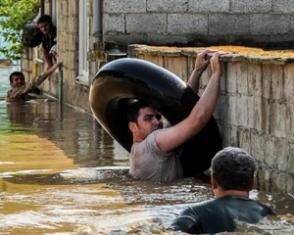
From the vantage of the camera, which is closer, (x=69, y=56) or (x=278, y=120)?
(x=278, y=120)

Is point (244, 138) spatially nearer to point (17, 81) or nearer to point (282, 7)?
point (282, 7)

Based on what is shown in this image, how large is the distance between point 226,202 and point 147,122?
144 inches

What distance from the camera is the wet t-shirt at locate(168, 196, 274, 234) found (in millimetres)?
5996

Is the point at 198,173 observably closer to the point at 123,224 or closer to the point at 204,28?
the point at 123,224

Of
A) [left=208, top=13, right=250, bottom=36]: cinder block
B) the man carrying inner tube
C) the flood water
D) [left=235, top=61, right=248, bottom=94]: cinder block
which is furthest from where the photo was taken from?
[left=208, top=13, right=250, bottom=36]: cinder block

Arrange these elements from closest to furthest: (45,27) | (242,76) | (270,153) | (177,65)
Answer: (270,153), (242,76), (177,65), (45,27)

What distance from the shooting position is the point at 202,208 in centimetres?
605

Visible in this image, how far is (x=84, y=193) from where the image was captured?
351 inches

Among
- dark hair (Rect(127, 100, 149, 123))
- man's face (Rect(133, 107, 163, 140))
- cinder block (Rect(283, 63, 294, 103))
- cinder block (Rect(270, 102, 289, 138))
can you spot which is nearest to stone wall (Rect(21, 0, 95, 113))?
dark hair (Rect(127, 100, 149, 123))

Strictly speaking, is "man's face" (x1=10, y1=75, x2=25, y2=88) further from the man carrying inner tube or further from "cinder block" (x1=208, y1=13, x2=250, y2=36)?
the man carrying inner tube

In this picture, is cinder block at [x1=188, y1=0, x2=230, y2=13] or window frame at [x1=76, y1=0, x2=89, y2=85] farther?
window frame at [x1=76, y1=0, x2=89, y2=85]

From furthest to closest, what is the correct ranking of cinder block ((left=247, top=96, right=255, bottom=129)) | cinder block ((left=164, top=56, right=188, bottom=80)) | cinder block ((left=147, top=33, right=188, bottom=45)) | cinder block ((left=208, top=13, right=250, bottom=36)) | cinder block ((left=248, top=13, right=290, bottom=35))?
1. cinder block ((left=248, top=13, right=290, bottom=35))
2. cinder block ((left=208, top=13, right=250, bottom=36))
3. cinder block ((left=147, top=33, right=188, bottom=45))
4. cinder block ((left=164, top=56, right=188, bottom=80))
5. cinder block ((left=247, top=96, right=255, bottom=129))

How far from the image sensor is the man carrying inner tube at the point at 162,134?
369 inches

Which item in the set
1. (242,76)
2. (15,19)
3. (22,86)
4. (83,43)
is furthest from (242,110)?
(15,19)
